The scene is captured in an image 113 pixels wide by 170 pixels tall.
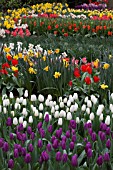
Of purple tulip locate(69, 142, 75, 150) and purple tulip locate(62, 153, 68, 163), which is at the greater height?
purple tulip locate(62, 153, 68, 163)

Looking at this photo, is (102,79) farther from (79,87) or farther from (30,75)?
(30,75)

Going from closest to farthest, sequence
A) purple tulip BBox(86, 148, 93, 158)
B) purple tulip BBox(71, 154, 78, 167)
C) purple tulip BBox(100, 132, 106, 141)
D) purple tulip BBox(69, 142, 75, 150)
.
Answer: purple tulip BBox(71, 154, 78, 167) → purple tulip BBox(86, 148, 93, 158) → purple tulip BBox(69, 142, 75, 150) → purple tulip BBox(100, 132, 106, 141)

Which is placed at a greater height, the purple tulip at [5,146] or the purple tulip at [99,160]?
the purple tulip at [5,146]

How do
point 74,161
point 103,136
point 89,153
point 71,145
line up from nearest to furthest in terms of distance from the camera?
1. point 74,161
2. point 89,153
3. point 71,145
4. point 103,136

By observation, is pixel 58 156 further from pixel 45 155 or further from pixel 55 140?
pixel 55 140

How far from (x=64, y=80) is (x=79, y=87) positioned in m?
0.20

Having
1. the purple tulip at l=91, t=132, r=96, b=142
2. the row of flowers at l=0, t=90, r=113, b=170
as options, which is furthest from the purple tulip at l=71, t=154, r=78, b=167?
the purple tulip at l=91, t=132, r=96, b=142

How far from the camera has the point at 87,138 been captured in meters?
2.76

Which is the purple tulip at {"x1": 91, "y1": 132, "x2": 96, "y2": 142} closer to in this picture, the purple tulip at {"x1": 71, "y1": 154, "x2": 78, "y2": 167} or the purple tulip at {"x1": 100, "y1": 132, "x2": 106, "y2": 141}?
the purple tulip at {"x1": 100, "y1": 132, "x2": 106, "y2": 141}

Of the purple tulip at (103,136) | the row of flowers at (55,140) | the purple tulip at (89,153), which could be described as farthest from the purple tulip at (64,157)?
the purple tulip at (103,136)

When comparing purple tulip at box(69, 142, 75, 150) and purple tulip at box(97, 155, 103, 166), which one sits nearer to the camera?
purple tulip at box(97, 155, 103, 166)

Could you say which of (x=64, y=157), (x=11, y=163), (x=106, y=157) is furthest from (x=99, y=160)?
(x=11, y=163)

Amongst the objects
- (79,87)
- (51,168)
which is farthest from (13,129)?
(79,87)

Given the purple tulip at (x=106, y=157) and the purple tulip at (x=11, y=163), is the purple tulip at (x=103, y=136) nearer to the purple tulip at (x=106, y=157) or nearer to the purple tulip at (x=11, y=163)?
the purple tulip at (x=106, y=157)
